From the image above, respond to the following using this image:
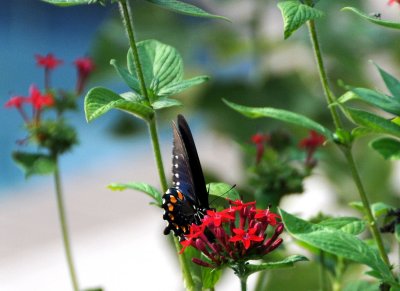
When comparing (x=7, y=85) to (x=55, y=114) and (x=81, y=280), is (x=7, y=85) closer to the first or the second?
(x=81, y=280)

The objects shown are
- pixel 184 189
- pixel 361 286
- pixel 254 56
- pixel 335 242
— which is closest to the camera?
pixel 335 242

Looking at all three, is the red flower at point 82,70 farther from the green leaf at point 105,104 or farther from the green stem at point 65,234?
the green leaf at point 105,104

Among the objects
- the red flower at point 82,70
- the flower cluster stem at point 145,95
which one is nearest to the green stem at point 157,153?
the flower cluster stem at point 145,95

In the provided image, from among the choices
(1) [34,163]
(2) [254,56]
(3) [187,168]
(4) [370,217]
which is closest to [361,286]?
(4) [370,217]

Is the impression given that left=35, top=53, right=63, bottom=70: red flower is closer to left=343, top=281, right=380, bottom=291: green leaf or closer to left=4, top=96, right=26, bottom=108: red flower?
left=4, top=96, right=26, bottom=108: red flower

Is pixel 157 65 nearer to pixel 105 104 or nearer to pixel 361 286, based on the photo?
pixel 105 104

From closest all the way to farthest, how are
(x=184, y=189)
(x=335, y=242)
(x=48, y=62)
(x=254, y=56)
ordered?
1. (x=335, y=242)
2. (x=184, y=189)
3. (x=48, y=62)
4. (x=254, y=56)

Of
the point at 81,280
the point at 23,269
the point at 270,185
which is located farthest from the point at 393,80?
the point at 23,269
